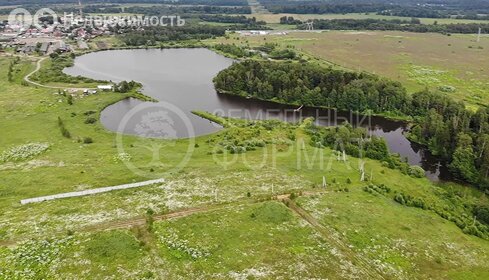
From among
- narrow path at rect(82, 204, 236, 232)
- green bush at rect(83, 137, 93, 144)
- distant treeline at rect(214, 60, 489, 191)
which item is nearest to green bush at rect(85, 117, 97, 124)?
green bush at rect(83, 137, 93, 144)

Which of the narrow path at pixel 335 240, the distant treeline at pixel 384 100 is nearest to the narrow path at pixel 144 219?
the narrow path at pixel 335 240

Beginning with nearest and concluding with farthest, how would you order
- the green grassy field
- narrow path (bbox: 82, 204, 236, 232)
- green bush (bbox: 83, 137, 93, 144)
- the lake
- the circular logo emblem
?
the green grassy field
narrow path (bbox: 82, 204, 236, 232)
the circular logo emblem
green bush (bbox: 83, 137, 93, 144)
the lake

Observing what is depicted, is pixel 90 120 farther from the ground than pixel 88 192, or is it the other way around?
pixel 90 120

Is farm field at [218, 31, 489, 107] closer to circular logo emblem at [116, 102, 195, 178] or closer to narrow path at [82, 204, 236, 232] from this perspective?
circular logo emblem at [116, 102, 195, 178]

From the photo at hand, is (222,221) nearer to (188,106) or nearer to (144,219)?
(144,219)

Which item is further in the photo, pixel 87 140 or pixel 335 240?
pixel 87 140

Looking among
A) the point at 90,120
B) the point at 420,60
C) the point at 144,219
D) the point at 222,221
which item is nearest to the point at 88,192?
the point at 144,219
